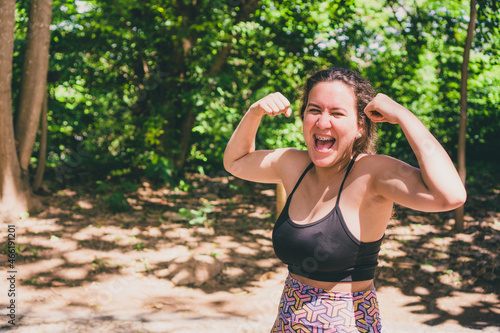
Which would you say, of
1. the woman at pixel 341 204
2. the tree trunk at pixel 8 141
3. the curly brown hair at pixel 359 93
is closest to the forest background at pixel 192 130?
the tree trunk at pixel 8 141

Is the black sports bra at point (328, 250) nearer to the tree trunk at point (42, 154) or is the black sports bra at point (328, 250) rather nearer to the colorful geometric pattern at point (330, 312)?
the colorful geometric pattern at point (330, 312)

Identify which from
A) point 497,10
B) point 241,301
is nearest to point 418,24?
point 497,10

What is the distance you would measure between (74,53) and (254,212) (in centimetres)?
394

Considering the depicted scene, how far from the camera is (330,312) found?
1675 millimetres

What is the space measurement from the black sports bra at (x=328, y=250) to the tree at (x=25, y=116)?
530 centimetres

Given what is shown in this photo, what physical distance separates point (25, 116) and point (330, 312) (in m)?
5.87

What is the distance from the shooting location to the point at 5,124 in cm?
580

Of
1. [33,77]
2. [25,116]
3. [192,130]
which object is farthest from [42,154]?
[192,130]

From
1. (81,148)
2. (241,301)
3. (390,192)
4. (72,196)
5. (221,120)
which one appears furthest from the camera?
(81,148)

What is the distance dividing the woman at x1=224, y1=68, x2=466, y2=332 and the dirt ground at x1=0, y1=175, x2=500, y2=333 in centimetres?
156

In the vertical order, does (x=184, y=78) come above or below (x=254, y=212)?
above

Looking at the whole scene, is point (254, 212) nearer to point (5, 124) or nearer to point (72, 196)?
point (72, 196)

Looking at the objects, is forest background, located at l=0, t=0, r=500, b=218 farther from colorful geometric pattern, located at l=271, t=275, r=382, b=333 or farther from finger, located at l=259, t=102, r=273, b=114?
colorful geometric pattern, located at l=271, t=275, r=382, b=333

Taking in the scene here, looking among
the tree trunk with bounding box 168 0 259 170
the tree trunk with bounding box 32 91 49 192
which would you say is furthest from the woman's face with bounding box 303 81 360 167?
the tree trunk with bounding box 32 91 49 192
